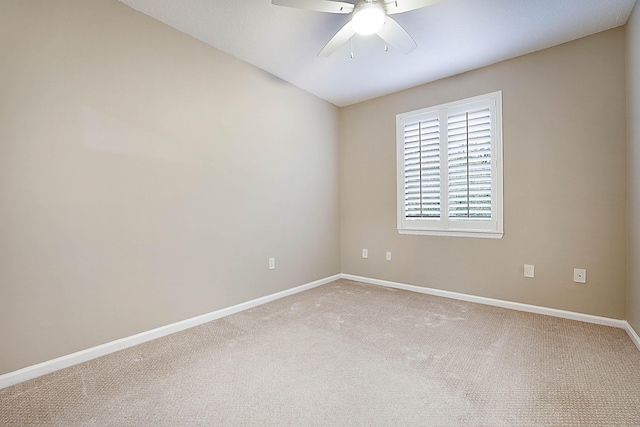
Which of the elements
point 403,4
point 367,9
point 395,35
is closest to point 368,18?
point 367,9

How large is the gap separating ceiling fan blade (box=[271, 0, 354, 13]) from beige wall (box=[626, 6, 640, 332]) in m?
2.08

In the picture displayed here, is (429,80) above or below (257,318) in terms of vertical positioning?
above

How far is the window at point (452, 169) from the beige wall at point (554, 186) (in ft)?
0.32

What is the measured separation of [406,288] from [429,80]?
2.50m

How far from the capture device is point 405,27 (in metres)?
2.43

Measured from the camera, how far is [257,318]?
2.77m

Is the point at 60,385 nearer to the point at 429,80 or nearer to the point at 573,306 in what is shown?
the point at 573,306

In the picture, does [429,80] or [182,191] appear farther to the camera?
[429,80]

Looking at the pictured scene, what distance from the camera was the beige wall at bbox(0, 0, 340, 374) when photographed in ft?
5.81

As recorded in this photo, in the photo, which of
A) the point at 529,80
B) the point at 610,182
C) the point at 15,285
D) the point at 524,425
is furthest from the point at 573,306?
the point at 15,285

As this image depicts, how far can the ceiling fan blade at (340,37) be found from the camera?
206 cm

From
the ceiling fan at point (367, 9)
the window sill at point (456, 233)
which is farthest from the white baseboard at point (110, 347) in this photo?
the ceiling fan at point (367, 9)

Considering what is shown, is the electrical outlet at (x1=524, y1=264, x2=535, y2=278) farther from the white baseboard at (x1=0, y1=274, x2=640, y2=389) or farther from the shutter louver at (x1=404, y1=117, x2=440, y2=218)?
the shutter louver at (x1=404, y1=117, x2=440, y2=218)

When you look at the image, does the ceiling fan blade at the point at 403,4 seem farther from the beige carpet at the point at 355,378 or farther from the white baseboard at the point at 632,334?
the white baseboard at the point at 632,334
